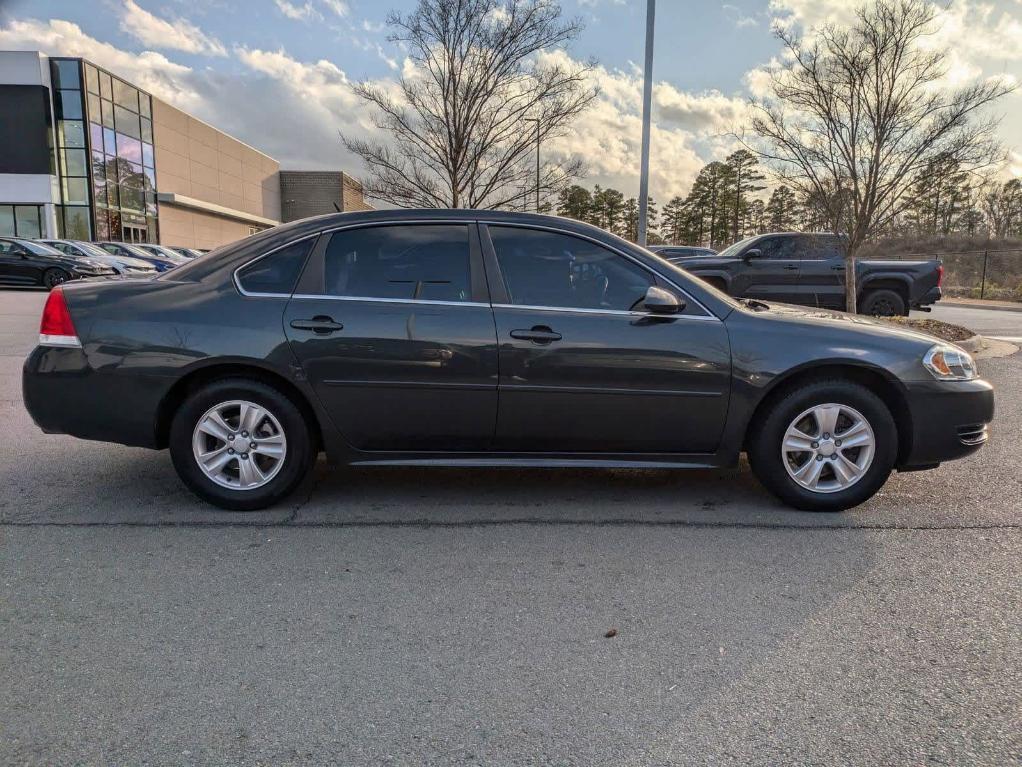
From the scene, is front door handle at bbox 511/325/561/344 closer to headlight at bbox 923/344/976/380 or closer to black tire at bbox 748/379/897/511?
black tire at bbox 748/379/897/511

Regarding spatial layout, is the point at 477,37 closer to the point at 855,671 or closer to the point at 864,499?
the point at 864,499

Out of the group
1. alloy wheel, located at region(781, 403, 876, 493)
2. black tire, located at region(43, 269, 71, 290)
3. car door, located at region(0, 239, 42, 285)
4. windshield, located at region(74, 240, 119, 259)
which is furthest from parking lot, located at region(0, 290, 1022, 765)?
windshield, located at region(74, 240, 119, 259)

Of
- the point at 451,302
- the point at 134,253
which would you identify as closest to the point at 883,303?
the point at 451,302

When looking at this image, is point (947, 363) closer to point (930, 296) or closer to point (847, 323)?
point (847, 323)

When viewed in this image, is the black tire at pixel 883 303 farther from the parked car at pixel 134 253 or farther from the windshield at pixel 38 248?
the parked car at pixel 134 253

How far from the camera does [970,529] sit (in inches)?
152

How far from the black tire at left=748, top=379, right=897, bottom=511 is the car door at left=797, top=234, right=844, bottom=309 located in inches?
373

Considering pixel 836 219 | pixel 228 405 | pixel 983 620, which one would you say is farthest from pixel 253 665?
pixel 836 219

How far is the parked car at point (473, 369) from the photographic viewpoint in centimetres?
392

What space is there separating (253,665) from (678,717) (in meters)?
1.44

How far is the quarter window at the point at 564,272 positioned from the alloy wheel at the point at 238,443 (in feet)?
5.01

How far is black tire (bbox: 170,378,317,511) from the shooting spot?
13.0ft

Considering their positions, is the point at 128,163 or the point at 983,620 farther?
the point at 128,163

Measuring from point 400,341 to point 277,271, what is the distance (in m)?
0.82
